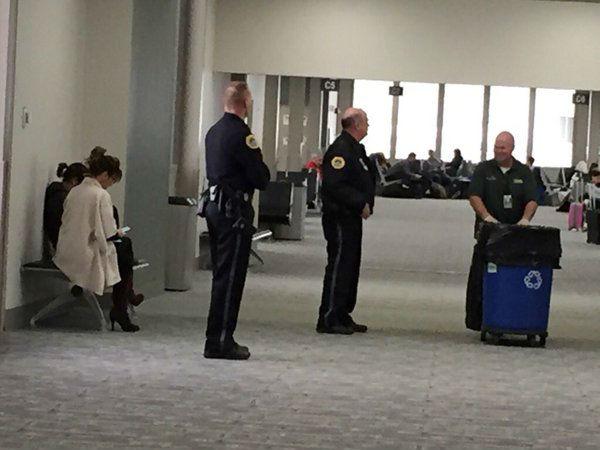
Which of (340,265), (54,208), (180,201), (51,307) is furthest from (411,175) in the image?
(51,307)

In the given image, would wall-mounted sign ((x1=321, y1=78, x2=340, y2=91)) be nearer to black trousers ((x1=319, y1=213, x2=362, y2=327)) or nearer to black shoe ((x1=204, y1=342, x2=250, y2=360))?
black trousers ((x1=319, y1=213, x2=362, y2=327))

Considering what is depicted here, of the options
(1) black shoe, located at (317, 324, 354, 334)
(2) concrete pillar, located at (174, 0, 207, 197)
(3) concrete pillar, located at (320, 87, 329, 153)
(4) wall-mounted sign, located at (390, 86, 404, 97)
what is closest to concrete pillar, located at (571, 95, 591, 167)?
(4) wall-mounted sign, located at (390, 86, 404, 97)

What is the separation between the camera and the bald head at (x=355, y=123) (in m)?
10.7

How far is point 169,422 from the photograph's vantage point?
21.8 ft

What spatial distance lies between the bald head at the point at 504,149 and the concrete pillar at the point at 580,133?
495 inches

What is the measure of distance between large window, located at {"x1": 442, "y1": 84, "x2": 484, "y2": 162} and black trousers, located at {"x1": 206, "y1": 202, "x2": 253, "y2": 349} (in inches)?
948

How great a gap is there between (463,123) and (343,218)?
23.3m

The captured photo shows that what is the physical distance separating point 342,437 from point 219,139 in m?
2.81

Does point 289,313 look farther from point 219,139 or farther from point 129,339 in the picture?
point 219,139

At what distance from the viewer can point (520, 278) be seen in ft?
33.9

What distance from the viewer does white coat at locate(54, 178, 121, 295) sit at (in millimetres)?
9969

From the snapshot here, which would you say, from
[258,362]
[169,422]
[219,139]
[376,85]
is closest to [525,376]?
[258,362]

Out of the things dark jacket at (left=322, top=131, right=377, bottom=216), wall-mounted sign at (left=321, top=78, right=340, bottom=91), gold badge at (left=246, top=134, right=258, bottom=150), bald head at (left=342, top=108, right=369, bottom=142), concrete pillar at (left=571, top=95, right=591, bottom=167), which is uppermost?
wall-mounted sign at (left=321, top=78, right=340, bottom=91)

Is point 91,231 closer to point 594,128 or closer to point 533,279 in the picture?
point 533,279
